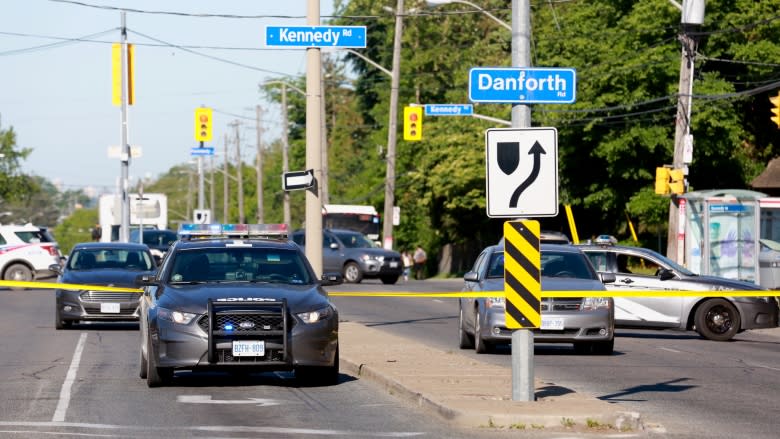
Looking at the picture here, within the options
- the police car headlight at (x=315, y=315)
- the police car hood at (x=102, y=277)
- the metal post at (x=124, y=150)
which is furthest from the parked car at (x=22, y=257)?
the police car headlight at (x=315, y=315)

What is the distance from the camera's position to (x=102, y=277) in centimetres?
2605

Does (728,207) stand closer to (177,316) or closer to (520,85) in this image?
(177,316)

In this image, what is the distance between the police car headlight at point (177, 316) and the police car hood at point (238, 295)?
1.7 inches

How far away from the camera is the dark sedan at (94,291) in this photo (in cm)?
2547

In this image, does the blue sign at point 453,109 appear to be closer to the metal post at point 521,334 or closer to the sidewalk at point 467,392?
the sidewalk at point 467,392

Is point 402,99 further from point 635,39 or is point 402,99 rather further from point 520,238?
point 520,238

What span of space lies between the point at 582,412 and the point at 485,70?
3.30 metres

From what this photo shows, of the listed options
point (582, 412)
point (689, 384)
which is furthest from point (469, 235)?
point (582, 412)

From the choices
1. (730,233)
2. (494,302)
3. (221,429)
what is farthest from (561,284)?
(730,233)

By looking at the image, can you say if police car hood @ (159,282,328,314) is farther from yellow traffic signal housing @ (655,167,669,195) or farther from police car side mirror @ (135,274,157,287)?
yellow traffic signal housing @ (655,167,669,195)

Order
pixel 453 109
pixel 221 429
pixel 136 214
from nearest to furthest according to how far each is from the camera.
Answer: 1. pixel 221 429
2. pixel 453 109
3. pixel 136 214

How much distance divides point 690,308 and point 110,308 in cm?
1004

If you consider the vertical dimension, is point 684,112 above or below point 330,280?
above

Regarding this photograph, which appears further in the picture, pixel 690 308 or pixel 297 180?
pixel 690 308
